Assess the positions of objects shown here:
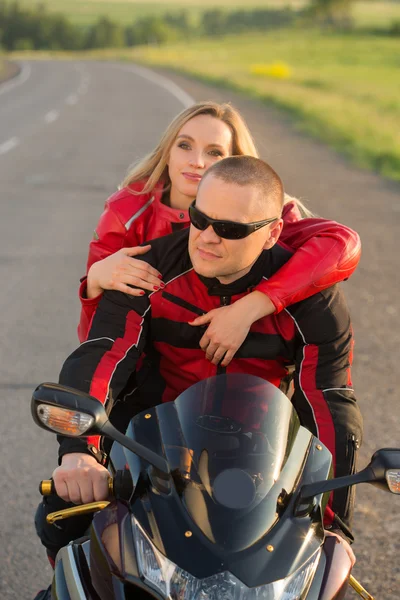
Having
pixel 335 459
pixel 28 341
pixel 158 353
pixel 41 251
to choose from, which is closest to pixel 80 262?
pixel 41 251

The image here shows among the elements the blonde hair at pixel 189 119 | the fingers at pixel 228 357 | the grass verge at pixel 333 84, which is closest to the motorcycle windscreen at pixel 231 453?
the fingers at pixel 228 357

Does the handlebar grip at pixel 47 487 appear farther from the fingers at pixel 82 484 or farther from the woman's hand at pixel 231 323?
the woman's hand at pixel 231 323

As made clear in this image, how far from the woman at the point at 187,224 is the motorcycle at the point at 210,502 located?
0.62 m

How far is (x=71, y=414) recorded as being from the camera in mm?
2018

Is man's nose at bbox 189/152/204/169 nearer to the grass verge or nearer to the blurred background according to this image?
the blurred background

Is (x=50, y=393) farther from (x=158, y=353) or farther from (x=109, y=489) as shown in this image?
(x=158, y=353)

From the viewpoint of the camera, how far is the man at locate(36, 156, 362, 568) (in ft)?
8.14

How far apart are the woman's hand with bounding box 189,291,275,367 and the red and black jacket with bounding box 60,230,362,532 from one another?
2.5 inches

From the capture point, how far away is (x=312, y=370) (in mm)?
2803

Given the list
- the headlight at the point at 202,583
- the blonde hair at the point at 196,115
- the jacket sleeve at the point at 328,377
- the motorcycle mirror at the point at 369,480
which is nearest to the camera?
the headlight at the point at 202,583

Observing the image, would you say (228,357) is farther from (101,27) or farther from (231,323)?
(101,27)

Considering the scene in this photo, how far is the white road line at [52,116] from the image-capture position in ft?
76.3

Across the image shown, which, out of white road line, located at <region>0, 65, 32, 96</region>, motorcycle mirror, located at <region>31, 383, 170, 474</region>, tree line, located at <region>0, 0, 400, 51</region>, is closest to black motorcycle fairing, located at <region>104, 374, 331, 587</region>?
motorcycle mirror, located at <region>31, 383, 170, 474</region>

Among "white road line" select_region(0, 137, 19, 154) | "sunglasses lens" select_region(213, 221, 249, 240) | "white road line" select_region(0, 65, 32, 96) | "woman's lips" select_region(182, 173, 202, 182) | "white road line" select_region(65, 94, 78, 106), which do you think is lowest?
"white road line" select_region(0, 65, 32, 96)
